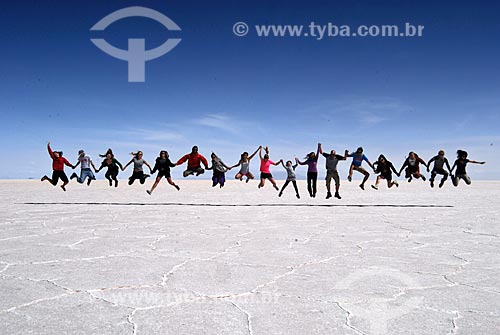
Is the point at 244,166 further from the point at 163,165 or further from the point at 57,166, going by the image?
the point at 57,166

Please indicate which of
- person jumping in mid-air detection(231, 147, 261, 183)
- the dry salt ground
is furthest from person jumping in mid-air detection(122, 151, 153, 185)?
the dry salt ground

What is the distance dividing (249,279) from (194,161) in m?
8.80

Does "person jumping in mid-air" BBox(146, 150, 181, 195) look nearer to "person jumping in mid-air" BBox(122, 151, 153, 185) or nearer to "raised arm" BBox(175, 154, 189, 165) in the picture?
"raised arm" BBox(175, 154, 189, 165)

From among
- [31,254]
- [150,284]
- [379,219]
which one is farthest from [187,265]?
[379,219]

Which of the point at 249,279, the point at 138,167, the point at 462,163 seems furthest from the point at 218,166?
the point at 249,279

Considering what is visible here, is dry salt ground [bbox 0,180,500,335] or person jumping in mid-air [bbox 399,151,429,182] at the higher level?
person jumping in mid-air [bbox 399,151,429,182]

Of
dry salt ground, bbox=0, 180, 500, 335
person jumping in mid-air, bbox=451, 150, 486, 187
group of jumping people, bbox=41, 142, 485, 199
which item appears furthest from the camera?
person jumping in mid-air, bbox=451, 150, 486, 187

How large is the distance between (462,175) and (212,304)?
13.4 metres

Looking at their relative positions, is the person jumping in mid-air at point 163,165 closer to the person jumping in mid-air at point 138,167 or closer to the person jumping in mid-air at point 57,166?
the person jumping in mid-air at point 138,167

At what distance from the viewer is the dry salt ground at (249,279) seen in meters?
2.09

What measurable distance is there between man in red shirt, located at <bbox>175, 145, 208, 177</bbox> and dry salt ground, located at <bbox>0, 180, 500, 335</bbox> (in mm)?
5969

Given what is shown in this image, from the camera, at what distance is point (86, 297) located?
96.9 inches

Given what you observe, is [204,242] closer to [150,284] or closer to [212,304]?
[150,284]

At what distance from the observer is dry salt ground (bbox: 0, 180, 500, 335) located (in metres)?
2.09
